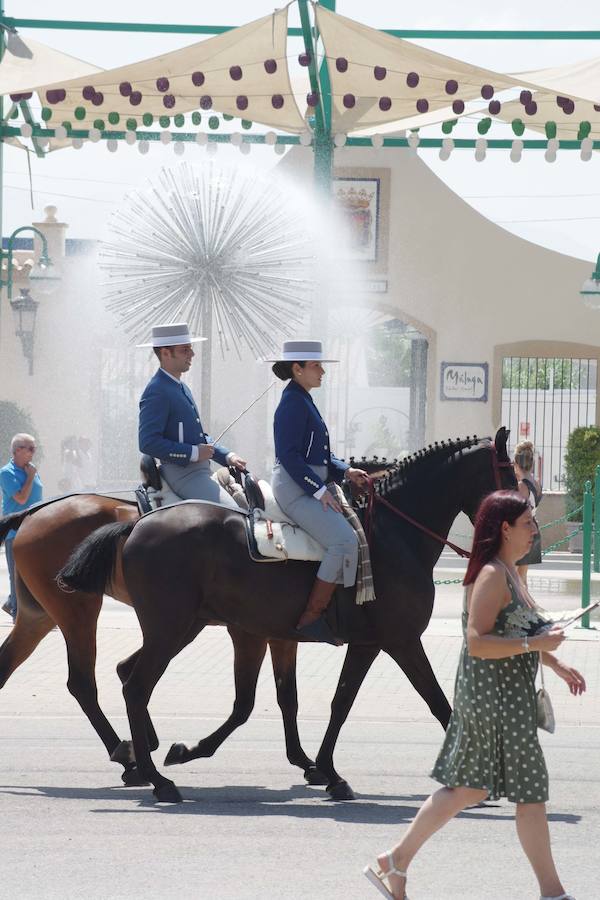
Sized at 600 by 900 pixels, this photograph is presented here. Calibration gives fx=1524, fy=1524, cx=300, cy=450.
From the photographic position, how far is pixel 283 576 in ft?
26.2

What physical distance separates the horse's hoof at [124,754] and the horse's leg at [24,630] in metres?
0.98

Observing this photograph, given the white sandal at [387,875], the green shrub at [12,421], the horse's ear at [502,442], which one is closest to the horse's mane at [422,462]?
the horse's ear at [502,442]

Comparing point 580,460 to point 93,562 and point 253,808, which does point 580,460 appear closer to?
point 93,562

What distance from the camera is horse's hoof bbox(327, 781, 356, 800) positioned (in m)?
7.70

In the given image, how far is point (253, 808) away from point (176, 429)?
233 centimetres

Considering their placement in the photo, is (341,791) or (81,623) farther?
(81,623)

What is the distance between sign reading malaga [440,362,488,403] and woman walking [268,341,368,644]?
16.5 m

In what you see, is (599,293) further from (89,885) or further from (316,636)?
(89,885)

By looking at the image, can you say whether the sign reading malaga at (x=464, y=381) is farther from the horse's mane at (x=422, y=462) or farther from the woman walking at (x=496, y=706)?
the woman walking at (x=496, y=706)

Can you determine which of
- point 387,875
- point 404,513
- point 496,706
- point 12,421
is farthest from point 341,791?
point 12,421

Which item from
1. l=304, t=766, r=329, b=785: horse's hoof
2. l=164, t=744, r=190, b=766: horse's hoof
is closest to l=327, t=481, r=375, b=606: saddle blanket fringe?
l=304, t=766, r=329, b=785: horse's hoof

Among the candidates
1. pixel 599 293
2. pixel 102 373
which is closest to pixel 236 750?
pixel 599 293

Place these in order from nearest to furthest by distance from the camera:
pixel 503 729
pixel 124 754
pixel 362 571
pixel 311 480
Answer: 1. pixel 503 729
2. pixel 362 571
3. pixel 311 480
4. pixel 124 754

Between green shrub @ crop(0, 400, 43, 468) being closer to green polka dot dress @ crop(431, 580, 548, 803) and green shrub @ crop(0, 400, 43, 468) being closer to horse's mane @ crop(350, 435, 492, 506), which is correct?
horse's mane @ crop(350, 435, 492, 506)
